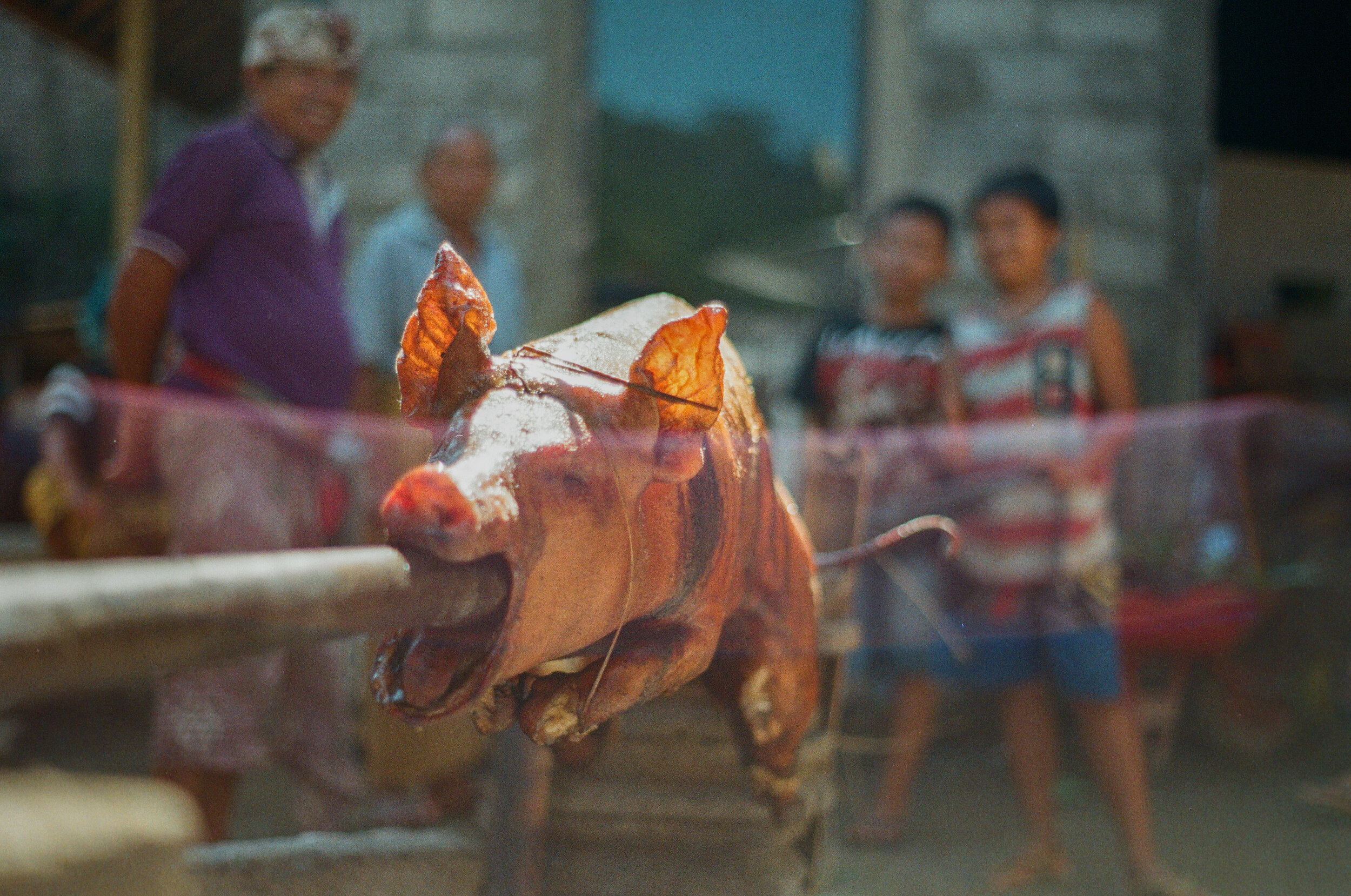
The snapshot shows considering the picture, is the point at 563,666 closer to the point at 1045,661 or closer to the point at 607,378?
the point at 607,378

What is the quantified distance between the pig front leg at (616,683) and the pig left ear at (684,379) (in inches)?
4.3

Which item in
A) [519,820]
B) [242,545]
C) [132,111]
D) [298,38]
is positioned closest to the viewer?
[519,820]

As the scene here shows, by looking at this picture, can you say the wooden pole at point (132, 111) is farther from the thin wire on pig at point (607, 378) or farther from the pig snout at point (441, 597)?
the pig snout at point (441, 597)

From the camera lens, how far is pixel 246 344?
1.51 metres

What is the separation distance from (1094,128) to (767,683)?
321 cm

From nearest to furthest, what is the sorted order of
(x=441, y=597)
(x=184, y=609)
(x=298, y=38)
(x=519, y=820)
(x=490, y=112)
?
(x=184, y=609) → (x=441, y=597) → (x=519, y=820) → (x=298, y=38) → (x=490, y=112)

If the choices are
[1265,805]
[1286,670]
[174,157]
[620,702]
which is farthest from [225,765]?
[1286,670]

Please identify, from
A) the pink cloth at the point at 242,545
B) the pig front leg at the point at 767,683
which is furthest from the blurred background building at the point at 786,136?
the pig front leg at the point at 767,683

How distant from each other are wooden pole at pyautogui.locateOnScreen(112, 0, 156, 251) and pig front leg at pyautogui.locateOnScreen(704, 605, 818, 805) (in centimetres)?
183

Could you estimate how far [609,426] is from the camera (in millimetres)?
629

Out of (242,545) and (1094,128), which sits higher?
(1094,128)

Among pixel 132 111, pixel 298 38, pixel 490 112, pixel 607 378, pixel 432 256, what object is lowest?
pixel 607 378

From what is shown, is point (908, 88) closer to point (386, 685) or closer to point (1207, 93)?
Answer: point (1207, 93)

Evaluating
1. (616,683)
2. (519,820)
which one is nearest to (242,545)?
(519,820)
